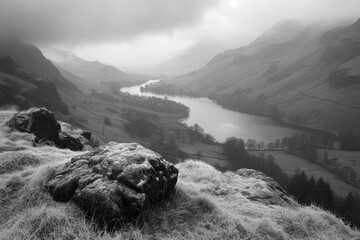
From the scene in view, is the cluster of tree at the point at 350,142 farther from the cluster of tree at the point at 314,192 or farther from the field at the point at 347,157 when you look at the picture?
the cluster of tree at the point at 314,192

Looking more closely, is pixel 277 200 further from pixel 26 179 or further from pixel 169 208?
pixel 26 179

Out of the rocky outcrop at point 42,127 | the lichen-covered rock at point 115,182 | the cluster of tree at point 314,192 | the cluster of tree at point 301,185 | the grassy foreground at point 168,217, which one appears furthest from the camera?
the cluster of tree at point 314,192

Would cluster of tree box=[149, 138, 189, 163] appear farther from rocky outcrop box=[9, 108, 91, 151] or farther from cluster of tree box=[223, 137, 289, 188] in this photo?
rocky outcrop box=[9, 108, 91, 151]

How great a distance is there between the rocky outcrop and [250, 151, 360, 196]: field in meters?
119

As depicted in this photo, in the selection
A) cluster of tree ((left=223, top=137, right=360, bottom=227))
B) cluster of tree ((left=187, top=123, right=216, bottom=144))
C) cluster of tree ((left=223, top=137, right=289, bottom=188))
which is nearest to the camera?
cluster of tree ((left=223, top=137, right=360, bottom=227))

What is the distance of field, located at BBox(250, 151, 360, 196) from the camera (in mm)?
115706

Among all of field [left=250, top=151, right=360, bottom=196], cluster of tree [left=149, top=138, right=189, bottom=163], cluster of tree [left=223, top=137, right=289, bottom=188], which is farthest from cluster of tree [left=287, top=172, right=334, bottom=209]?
cluster of tree [left=149, top=138, right=189, bottom=163]

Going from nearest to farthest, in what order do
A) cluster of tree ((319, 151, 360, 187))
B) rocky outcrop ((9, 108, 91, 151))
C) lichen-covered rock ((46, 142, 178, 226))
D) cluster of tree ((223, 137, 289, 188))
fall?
lichen-covered rock ((46, 142, 178, 226)) → rocky outcrop ((9, 108, 91, 151)) → cluster of tree ((223, 137, 289, 188)) → cluster of tree ((319, 151, 360, 187))

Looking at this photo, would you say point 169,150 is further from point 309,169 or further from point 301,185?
point 301,185

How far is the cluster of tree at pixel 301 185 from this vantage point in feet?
210

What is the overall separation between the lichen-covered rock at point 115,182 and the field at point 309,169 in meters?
123

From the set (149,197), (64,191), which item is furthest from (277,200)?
(64,191)

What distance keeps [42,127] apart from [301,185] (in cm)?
7244

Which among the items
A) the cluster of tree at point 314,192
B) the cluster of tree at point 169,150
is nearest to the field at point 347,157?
the cluster of tree at point 314,192
